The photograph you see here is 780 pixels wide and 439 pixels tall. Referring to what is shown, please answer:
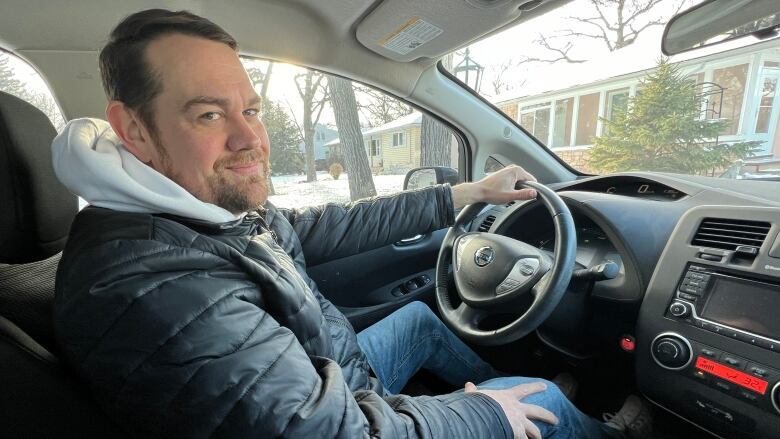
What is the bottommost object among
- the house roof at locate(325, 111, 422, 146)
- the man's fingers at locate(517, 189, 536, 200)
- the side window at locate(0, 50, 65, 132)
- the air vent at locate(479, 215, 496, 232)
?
the air vent at locate(479, 215, 496, 232)

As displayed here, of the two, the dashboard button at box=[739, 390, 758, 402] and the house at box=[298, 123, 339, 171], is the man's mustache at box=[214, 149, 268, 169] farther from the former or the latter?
the dashboard button at box=[739, 390, 758, 402]

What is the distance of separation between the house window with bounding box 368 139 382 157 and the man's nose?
6.34 feet

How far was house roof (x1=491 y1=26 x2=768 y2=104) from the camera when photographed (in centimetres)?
213

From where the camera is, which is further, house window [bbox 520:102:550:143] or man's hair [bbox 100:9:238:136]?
house window [bbox 520:102:550:143]

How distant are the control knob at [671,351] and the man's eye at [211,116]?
147cm

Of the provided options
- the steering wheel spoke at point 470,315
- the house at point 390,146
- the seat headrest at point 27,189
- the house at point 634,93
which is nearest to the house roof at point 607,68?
the house at point 634,93

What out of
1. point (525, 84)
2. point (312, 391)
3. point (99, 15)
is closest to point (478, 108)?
point (525, 84)

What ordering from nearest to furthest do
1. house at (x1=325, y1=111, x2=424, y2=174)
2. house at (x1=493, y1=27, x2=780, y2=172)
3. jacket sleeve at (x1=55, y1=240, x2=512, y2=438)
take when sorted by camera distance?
jacket sleeve at (x1=55, y1=240, x2=512, y2=438) → house at (x1=493, y1=27, x2=780, y2=172) → house at (x1=325, y1=111, x2=424, y2=174)

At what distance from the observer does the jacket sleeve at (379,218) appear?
6.28ft

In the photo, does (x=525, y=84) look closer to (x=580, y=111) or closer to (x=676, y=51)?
(x=580, y=111)

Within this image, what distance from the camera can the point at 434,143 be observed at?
3086mm

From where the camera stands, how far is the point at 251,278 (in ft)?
3.19

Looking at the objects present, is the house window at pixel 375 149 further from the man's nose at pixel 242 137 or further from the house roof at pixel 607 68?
the man's nose at pixel 242 137

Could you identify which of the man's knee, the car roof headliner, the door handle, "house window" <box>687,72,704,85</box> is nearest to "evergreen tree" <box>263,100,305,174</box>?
the car roof headliner
